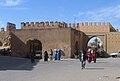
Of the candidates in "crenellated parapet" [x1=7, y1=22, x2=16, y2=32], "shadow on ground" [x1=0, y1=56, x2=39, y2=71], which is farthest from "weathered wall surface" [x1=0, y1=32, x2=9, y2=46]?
"shadow on ground" [x1=0, y1=56, x2=39, y2=71]

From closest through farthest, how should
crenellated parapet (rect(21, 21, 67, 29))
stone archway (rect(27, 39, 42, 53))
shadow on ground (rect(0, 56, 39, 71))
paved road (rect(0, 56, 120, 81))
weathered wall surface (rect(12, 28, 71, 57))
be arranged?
paved road (rect(0, 56, 120, 81))
shadow on ground (rect(0, 56, 39, 71))
weathered wall surface (rect(12, 28, 71, 57))
stone archway (rect(27, 39, 42, 53))
crenellated parapet (rect(21, 21, 67, 29))

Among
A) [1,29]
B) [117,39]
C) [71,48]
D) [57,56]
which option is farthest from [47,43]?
[117,39]

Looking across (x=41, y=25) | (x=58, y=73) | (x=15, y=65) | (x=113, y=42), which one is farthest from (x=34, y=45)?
(x=58, y=73)

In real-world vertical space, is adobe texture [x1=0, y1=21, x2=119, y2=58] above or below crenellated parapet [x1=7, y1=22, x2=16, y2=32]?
below

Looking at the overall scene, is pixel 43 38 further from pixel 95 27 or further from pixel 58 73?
pixel 58 73

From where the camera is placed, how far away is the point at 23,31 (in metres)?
46.2

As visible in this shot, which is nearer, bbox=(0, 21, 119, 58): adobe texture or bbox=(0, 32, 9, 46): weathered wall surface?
bbox=(0, 21, 119, 58): adobe texture

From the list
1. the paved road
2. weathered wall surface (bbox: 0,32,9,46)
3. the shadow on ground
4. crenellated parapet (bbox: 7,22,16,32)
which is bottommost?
the paved road

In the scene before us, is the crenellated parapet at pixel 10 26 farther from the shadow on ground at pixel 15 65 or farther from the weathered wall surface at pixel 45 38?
the shadow on ground at pixel 15 65

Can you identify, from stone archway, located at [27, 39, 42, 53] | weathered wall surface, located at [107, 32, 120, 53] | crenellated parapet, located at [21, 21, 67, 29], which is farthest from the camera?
weathered wall surface, located at [107, 32, 120, 53]

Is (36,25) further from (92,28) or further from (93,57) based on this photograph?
(93,57)

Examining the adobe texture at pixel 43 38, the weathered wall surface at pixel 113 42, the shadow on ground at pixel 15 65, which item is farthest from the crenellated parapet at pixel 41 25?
the shadow on ground at pixel 15 65

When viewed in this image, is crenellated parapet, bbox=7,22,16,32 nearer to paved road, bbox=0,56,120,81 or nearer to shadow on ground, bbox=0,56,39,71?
shadow on ground, bbox=0,56,39,71

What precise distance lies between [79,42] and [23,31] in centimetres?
927
